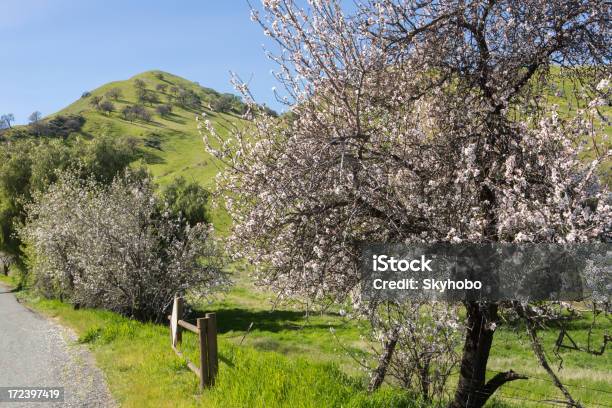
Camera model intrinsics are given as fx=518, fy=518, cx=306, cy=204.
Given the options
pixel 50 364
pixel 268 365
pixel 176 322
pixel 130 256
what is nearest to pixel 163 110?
pixel 130 256

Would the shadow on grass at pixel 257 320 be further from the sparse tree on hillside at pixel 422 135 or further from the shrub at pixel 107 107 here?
the shrub at pixel 107 107

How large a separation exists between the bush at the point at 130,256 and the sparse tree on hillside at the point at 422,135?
12.3 m

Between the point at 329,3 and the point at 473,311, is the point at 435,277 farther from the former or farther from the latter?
the point at 329,3

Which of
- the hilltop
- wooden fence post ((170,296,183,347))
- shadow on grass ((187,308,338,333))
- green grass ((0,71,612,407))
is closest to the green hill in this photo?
the hilltop

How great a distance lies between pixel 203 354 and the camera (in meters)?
9.12

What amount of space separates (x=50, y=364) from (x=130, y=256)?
675cm

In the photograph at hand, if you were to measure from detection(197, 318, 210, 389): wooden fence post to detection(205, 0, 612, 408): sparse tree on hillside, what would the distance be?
2029 mm

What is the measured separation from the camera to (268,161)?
799 centimetres

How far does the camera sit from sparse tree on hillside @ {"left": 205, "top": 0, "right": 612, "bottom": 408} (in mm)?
6977

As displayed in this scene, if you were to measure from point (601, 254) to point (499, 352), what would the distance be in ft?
61.5

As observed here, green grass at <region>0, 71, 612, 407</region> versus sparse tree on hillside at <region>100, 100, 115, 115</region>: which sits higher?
sparse tree on hillside at <region>100, 100, 115, 115</region>

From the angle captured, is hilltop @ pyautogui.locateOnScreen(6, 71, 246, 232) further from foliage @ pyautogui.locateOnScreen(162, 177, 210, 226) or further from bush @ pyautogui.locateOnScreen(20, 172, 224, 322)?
bush @ pyautogui.locateOnScreen(20, 172, 224, 322)

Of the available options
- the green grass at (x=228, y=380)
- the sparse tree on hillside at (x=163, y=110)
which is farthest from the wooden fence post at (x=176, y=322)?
the sparse tree on hillside at (x=163, y=110)

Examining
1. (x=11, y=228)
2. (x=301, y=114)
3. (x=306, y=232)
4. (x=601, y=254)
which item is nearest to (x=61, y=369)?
(x=306, y=232)
